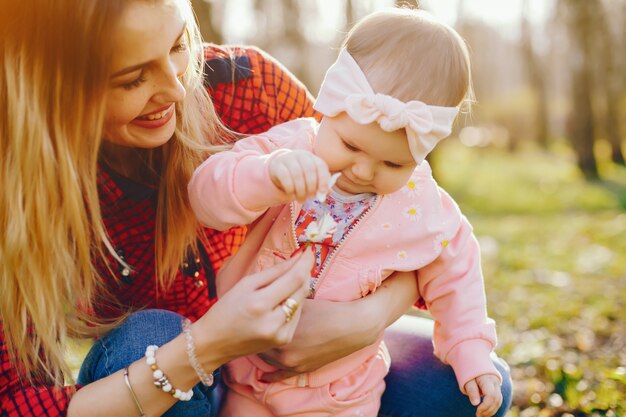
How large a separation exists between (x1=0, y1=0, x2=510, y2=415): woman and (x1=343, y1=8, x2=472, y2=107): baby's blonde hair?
0.46 meters

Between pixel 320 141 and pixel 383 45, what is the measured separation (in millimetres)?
274

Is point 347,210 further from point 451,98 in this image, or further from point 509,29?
point 509,29

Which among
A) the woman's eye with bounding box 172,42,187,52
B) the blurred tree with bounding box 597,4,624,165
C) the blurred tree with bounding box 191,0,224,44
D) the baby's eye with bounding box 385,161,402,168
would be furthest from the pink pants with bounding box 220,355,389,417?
the blurred tree with bounding box 597,4,624,165

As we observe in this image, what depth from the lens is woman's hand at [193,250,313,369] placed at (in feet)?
4.77

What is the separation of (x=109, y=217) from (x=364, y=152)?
2.48 ft

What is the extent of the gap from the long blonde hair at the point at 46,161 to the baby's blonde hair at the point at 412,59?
60 cm

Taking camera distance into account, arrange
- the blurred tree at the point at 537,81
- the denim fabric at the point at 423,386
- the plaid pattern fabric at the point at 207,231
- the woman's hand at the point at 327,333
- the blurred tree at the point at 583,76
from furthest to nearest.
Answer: the blurred tree at the point at 537,81
the blurred tree at the point at 583,76
the denim fabric at the point at 423,386
the plaid pattern fabric at the point at 207,231
the woman's hand at the point at 327,333

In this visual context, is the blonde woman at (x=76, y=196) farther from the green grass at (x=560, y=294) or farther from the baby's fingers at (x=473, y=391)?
the baby's fingers at (x=473, y=391)

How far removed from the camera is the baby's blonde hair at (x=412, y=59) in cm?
151

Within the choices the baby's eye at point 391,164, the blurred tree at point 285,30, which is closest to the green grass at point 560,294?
the baby's eye at point 391,164

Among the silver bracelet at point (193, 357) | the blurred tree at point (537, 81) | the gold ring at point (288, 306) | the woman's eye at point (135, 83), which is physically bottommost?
the blurred tree at point (537, 81)

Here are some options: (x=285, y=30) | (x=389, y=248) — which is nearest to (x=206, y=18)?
(x=389, y=248)

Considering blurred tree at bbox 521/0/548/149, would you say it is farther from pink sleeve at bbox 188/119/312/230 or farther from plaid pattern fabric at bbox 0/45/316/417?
pink sleeve at bbox 188/119/312/230

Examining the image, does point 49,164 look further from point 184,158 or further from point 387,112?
point 387,112
